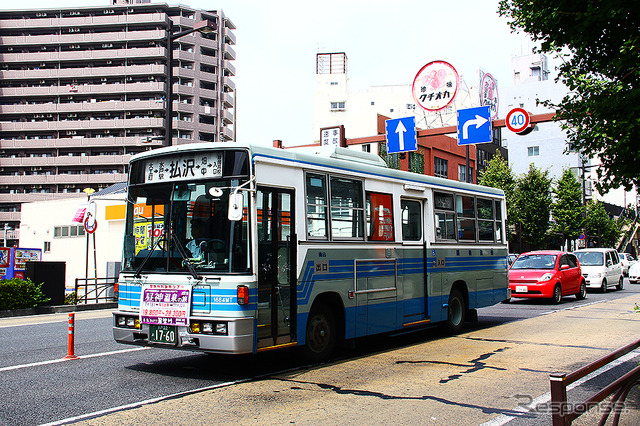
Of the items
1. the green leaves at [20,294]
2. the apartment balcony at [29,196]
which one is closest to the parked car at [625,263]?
the green leaves at [20,294]

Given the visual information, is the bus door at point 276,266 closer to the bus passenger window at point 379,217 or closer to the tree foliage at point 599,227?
the bus passenger window at point 379,217

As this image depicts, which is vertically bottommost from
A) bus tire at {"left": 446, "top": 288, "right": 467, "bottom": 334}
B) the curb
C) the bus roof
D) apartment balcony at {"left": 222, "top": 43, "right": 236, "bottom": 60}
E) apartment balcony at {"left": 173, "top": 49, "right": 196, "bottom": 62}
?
the curb

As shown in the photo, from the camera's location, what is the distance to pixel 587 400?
4.19 metres

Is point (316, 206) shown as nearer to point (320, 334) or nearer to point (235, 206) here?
point (320, 334)

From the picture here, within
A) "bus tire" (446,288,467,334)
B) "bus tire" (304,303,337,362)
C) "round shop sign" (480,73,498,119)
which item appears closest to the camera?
"bus tire" (304,303,337,362)

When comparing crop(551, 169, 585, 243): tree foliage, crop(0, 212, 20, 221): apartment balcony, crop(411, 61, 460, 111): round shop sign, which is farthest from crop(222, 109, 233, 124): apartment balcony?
crop(411, 61, 460, 111): round shop sign

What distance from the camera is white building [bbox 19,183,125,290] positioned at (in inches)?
1519

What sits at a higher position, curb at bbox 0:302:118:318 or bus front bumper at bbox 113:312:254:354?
bus front bumper at bbox 113:312:254:354

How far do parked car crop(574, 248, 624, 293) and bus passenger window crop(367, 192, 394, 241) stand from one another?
19.5 meters

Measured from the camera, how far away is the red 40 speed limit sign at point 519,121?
1842 cm

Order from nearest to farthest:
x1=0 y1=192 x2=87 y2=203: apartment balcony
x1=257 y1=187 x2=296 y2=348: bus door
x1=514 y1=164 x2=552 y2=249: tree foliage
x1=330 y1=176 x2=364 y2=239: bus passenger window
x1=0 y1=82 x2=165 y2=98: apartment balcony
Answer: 1. x1=257 y1=187 x2=296 y2=348: bus door
2. x1=330 y1=176 x2=364 y2=239: bus passenger window
3. x1=514 y1=164 x2=552 y2=249: tree foliage
4. x1=0 y1=192 x2=87 y2=203: apartment balcony
5. x1=0 y1=82 x2=165 y2=98: apartment balcony

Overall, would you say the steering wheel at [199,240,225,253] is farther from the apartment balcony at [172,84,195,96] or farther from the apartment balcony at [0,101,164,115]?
the apartment balcony at [172,84,195,96]

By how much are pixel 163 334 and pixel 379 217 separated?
4414 millimetres

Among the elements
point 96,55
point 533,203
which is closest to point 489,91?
point 533,203
